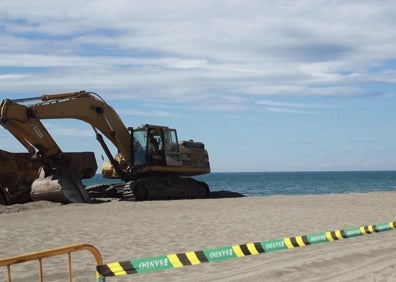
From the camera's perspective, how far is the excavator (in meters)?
22.6

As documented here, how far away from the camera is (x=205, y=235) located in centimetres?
1343

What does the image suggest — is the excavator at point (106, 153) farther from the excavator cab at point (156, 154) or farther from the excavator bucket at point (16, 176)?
the excavator bucket at point (16, 176)

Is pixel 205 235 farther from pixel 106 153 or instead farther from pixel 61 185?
pixel 106 153

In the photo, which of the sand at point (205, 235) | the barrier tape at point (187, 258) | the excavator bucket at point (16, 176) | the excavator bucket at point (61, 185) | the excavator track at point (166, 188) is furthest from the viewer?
the excavator track at point (166, 188)

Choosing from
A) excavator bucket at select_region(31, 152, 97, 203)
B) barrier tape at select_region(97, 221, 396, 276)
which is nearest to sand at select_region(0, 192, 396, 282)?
excavator bucket at select_region(31, 152, 97, 203)

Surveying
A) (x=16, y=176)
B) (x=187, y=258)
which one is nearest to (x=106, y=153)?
(x=16, y=176)

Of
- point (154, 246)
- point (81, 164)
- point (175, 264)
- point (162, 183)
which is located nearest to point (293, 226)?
point (154, 246)

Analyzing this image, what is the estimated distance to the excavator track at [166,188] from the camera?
24891 mm

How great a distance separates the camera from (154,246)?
11734 mm

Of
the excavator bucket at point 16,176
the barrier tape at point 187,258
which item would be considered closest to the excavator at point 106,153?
the excavator bucket at point 16,176

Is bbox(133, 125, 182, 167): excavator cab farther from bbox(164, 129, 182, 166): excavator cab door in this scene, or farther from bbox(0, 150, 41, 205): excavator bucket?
bbox(0, 150, 41, 205): excavator bucket

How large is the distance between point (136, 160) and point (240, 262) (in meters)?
16.8

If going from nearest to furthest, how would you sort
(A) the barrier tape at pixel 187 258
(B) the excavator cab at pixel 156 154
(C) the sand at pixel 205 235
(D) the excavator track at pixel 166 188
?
1. (A) the barrier tape at pixel 187 258
2. (C) the sand at pixel 205 235
3. (D) the excavator track at pixel 166 188
4. (B) the excavator cab at pixel 156 154

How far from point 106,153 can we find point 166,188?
297 centimetres
